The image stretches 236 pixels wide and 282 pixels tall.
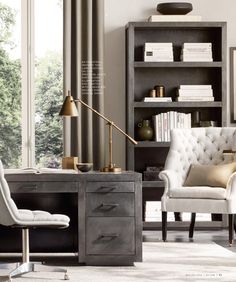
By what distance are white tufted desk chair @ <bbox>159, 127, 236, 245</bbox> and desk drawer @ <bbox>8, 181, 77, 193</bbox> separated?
1.49 meters

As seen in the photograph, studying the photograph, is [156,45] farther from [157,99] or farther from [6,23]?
[6,23]

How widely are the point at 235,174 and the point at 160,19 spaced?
197 centimetres

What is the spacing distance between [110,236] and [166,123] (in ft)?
8.85

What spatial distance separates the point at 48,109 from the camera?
24.9 feet

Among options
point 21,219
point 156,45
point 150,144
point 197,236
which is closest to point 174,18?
point 156,45

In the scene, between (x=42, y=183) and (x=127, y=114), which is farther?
(x=127, y=114)

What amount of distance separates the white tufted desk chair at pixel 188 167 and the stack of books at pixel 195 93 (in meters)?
0.58

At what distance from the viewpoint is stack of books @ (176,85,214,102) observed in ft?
23.9

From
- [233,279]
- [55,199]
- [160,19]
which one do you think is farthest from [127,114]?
[233,279]

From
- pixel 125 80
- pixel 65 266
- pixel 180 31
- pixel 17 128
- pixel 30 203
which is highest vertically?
pixel 180 31

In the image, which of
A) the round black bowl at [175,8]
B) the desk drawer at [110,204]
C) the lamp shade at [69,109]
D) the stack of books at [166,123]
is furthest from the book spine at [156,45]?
the desk drawer at [110,204]

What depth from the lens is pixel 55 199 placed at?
5.05 meters

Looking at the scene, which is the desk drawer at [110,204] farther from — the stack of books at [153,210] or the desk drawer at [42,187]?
the stack of books at [153,210]

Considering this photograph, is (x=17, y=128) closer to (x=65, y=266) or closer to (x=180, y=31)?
(x=180, y=31)
